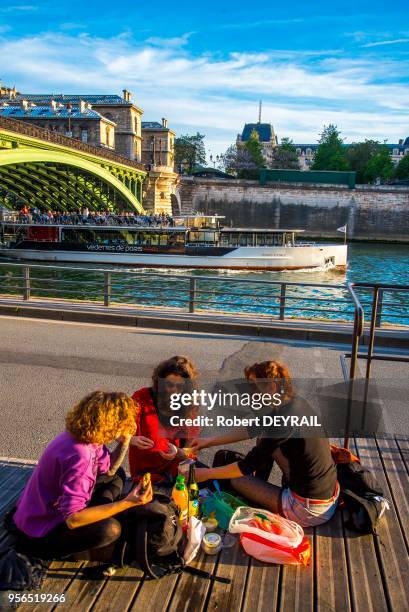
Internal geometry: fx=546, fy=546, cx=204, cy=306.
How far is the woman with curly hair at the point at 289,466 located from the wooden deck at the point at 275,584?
0.65ft

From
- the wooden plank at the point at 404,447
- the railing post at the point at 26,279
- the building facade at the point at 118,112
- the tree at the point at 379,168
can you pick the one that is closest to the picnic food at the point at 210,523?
the wooden plank at the point at 404,447

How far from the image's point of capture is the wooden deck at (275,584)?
2.62 metres

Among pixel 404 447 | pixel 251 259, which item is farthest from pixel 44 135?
pixel 404 447

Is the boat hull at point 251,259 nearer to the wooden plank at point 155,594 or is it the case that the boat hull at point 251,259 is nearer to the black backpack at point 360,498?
the black backpack at point 360,498

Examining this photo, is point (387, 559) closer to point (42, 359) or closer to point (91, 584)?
point (91, 584)

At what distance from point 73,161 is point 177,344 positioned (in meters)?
24.6

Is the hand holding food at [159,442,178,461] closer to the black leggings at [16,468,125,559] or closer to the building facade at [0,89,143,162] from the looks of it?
the black leggings at [16,468,125,559]

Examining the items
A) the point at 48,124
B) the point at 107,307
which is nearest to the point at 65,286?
the point at 107,307

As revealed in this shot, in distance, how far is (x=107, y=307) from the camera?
1138 cm

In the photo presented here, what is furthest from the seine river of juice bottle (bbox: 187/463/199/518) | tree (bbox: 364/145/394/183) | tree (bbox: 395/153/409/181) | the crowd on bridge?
tree (bbox: 364/145/394/183)

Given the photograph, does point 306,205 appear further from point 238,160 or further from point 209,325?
point 209,325

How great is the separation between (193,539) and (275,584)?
0.47 m

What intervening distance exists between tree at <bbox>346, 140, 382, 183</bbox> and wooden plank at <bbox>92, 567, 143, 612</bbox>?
9726 cm

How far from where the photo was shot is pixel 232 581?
278 cm
